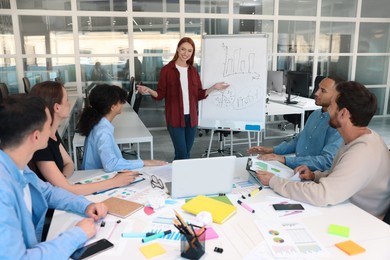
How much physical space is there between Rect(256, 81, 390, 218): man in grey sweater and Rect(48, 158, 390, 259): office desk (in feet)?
0.30

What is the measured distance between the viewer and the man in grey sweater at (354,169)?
1604 millimetres

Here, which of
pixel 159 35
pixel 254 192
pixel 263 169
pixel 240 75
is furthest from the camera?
pixel 159 35

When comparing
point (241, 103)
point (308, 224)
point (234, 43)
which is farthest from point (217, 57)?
point (308, 224)

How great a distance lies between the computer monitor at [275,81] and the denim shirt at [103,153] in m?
3.94

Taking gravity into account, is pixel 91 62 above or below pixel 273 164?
above

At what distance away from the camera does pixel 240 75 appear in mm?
3531

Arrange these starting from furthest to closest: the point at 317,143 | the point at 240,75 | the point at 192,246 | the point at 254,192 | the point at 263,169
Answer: the point at 240,75 < the point at 317,143 < the point at 263,169 < the point at 254,192 < the point at 192,246

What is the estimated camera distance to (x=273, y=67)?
6812 millimetres

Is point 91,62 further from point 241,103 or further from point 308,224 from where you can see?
point 308,224

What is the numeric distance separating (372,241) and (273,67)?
584 cm

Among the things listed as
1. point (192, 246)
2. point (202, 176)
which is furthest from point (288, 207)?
point (192, 246)

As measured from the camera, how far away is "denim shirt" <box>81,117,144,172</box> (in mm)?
2094

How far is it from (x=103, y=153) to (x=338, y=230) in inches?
56.1

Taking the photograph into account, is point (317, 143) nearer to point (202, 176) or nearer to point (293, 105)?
point (202, 176)
